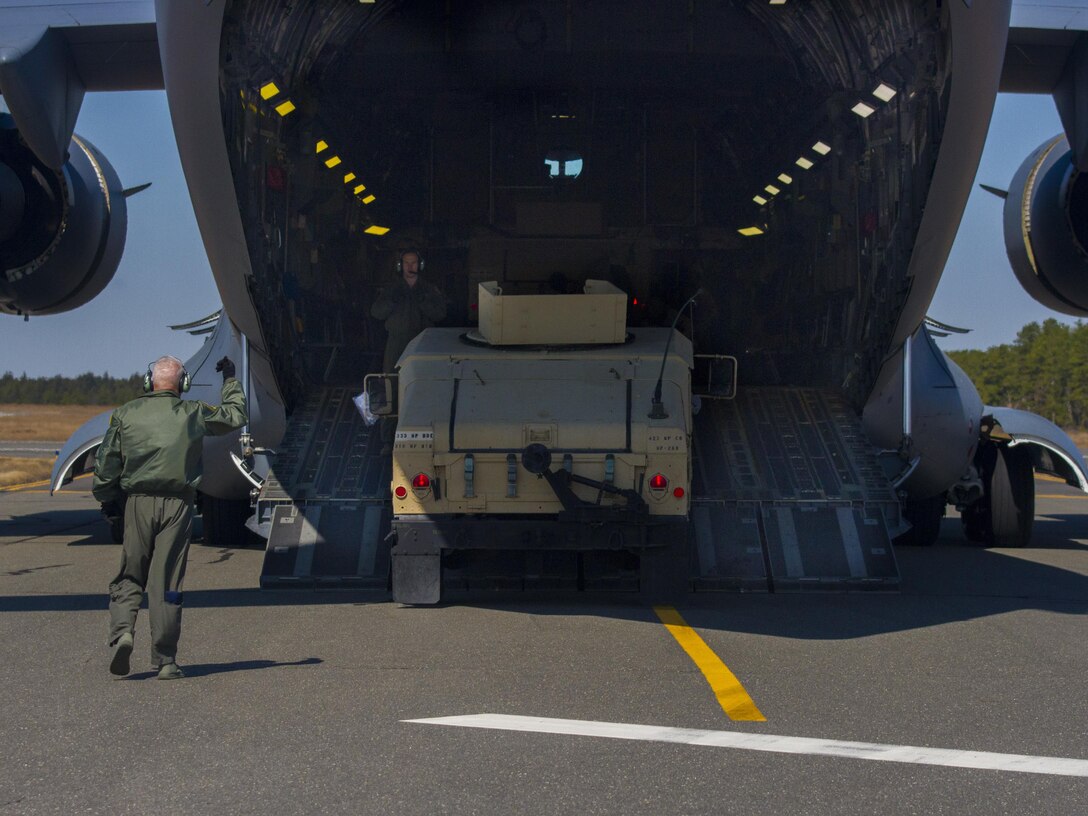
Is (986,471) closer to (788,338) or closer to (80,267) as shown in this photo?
(788,338)

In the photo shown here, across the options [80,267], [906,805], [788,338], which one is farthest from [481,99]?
[906,805]

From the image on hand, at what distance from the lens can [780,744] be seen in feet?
17.9

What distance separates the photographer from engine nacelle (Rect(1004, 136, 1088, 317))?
13.1m

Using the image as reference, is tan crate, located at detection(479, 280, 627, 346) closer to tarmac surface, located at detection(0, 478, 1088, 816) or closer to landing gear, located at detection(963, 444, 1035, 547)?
tarmac surface, located at detection(0, 478, 1088, 816)

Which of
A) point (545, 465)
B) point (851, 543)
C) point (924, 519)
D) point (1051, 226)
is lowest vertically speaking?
point (924, 519)

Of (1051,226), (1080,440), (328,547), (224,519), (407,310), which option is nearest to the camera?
(328,547)

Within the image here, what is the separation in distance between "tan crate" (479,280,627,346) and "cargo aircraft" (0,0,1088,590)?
131 centimetres

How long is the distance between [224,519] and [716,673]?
8.36 meters

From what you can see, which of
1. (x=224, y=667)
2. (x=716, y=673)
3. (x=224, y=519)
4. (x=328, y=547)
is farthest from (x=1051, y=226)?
(x=224, y=667)

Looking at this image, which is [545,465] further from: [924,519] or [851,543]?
[924,519]

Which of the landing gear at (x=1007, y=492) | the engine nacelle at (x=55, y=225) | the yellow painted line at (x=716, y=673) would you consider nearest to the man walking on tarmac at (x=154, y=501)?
the yellow painted line at (x=716, y=673)

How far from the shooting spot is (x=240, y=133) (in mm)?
9836

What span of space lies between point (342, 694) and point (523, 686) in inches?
33.0

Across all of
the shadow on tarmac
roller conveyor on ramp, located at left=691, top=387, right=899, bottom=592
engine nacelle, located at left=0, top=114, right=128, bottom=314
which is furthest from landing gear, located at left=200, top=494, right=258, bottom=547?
the shadow on tarmac
